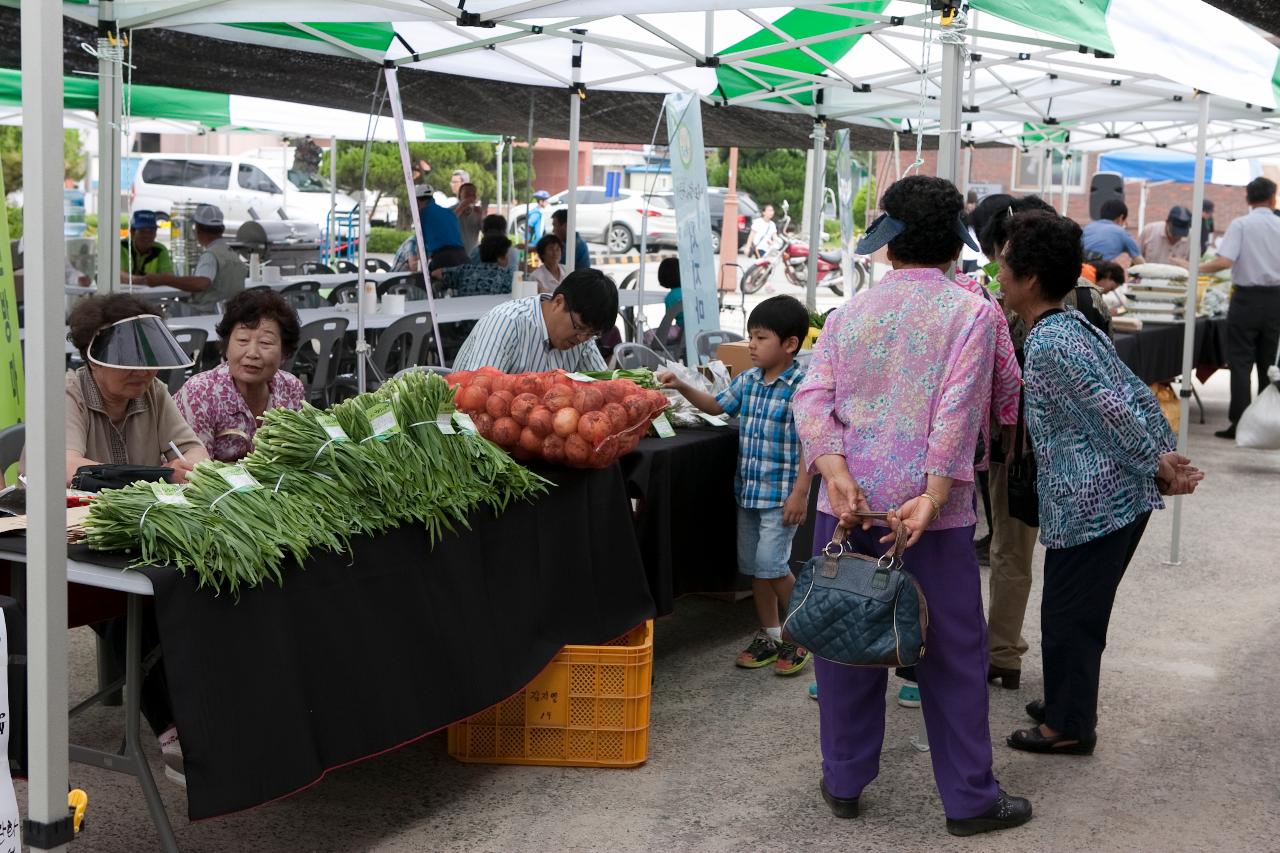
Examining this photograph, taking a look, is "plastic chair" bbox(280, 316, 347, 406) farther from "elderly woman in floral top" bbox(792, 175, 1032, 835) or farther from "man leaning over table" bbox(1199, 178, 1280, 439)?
"man leaning over table" bbox(1199, 178, 1280, 439)

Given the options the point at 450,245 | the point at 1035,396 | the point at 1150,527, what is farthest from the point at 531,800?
the point at 450,245

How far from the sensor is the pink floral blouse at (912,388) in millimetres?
3189

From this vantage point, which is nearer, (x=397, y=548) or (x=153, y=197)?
(x=397, y=548)

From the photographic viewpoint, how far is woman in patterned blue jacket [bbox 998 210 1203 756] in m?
3.55

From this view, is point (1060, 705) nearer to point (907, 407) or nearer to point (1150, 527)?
point (907, 407)

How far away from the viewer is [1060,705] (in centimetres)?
395

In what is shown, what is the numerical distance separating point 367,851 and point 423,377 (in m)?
1.24

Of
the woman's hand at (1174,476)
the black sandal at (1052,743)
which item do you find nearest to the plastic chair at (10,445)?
the black sandal at (1052,743)

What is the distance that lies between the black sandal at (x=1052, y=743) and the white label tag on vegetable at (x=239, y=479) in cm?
242

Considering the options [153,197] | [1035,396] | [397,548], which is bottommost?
[397,548]

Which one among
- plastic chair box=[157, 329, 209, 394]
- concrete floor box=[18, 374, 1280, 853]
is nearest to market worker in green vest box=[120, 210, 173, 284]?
plastic chair box=[157, 329, 209, 394]

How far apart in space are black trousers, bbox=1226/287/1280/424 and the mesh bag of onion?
290 inches

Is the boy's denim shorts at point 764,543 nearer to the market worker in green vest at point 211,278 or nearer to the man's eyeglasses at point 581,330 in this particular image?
the man's eyeglasses at point 581,330

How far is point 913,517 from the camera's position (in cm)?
315
